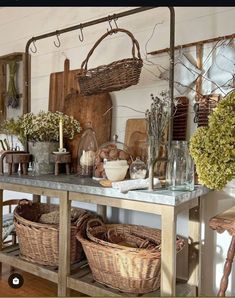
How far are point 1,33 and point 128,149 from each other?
6.54ft

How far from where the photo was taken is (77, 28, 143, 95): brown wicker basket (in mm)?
1720

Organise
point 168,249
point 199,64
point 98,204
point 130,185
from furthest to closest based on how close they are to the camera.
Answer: point 199,64 < point 98,204 < point 130,185 < point 168,249

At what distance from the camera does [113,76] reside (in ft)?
5.80

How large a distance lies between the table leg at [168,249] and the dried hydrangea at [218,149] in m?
0.23

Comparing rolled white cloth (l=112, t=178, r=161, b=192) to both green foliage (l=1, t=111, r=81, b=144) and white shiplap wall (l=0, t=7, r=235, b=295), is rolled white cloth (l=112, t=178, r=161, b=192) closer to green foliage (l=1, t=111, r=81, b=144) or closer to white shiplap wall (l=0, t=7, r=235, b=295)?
white shiplap wall (l=0, t=7, r=235, b=295)

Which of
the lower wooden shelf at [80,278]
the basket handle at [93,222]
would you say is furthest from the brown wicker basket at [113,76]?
the lower wooden shelf at [80,278]

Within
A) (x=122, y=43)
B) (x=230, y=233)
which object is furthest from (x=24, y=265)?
(x=122, y=43)

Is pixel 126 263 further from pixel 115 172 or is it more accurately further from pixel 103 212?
pixel 103 212

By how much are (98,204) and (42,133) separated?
656mm

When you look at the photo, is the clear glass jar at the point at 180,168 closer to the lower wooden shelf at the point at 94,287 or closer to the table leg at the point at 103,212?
the lower wooden shelf at the point at 94,287

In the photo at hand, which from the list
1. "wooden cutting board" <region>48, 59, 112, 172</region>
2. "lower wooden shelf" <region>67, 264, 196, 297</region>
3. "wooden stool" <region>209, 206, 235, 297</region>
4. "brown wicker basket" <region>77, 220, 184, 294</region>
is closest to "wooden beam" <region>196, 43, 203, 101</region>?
"wooden cutting board" <region>48, 59, 112, 172</region>

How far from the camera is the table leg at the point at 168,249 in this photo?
4.58ft
